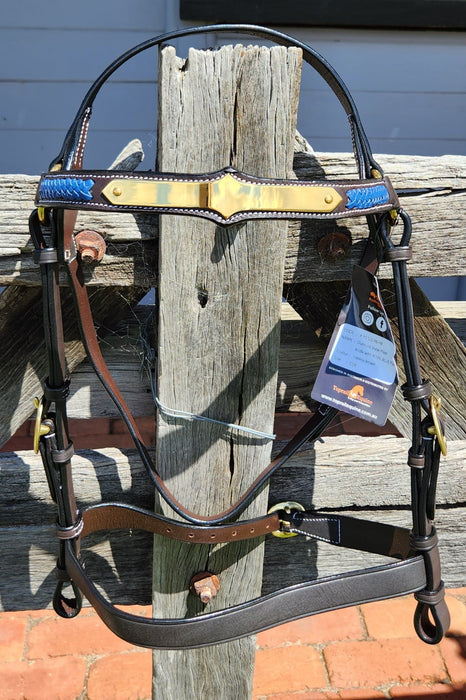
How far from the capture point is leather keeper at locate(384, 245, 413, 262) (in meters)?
1.04

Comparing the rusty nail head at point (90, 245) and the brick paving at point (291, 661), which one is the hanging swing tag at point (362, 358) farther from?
the brick paving at point (291, 661)

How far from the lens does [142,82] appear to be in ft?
11.0

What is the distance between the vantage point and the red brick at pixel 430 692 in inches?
84.4

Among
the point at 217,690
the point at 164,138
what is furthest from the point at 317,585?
the point at 164,138

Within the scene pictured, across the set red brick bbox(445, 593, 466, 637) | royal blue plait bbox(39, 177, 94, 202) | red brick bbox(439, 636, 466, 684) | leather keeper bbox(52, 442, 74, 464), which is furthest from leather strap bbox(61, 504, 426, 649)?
red brick bbox(445, 593, 466, 637)

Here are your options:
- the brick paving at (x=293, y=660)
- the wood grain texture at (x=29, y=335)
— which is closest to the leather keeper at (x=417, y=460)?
the wood grain texture at (x=29, y=335)

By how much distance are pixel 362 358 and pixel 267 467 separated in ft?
0.95

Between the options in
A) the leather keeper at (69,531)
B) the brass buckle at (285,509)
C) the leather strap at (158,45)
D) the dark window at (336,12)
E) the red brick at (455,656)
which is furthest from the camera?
the dark window at (336,12)

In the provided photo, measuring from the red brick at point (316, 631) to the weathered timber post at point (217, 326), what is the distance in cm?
104

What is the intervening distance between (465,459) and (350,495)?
0.25 meters

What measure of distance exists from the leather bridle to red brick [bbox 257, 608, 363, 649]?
1250 millimetres

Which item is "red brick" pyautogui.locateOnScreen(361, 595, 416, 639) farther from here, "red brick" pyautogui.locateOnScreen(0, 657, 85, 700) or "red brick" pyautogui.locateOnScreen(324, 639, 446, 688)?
"red brick" pyautogui.locateOnScreen(0, 657, 85, 700)

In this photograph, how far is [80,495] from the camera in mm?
1275

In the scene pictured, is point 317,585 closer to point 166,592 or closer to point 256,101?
point 166,592
